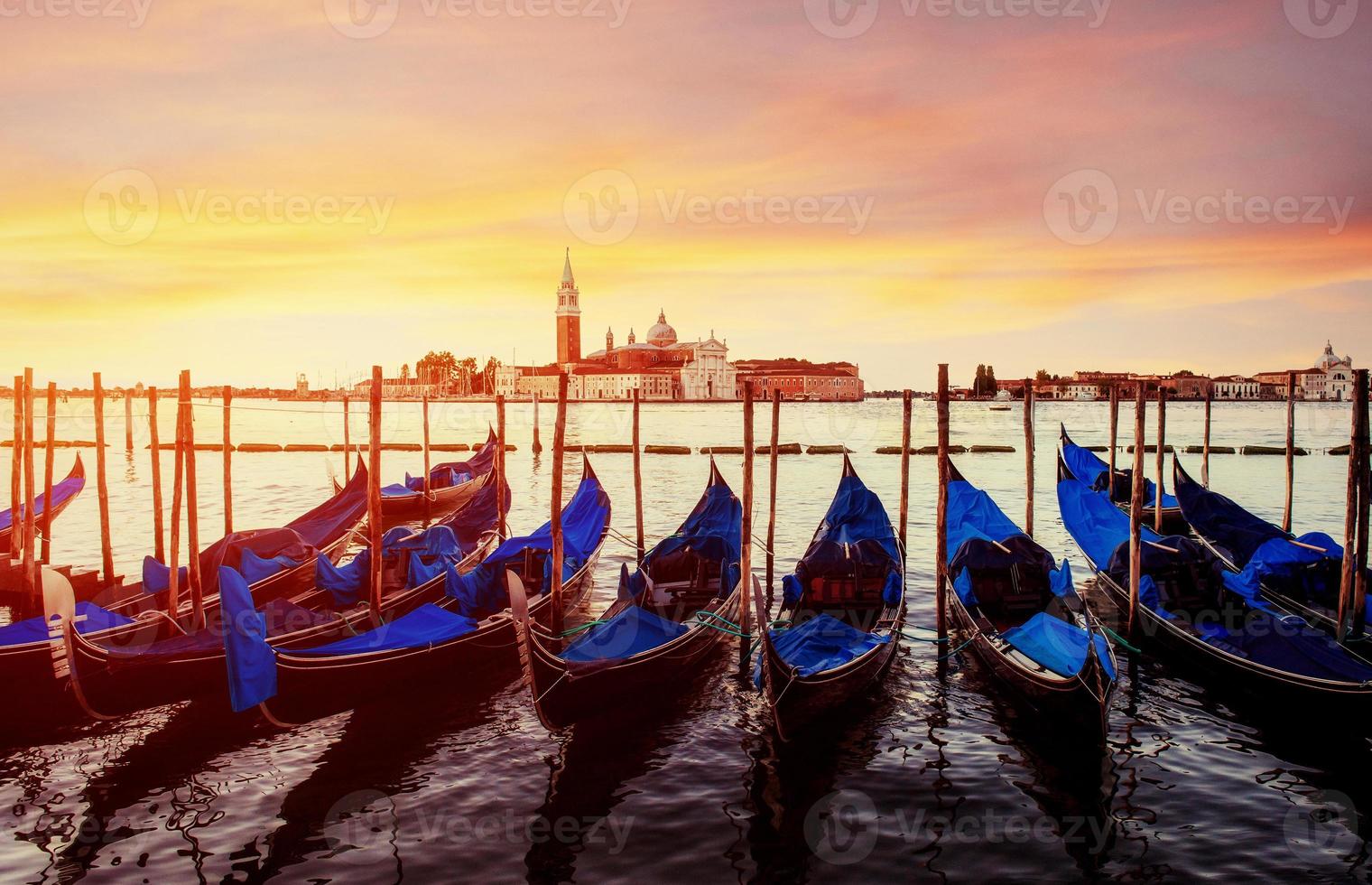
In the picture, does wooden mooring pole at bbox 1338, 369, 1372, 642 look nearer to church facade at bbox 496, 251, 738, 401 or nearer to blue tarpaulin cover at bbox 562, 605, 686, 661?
blue tarpaulin cover at bbox 562, 605, 686, 661

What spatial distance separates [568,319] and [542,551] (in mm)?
112936

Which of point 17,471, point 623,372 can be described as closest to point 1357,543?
point 17,471

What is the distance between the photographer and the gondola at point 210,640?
681 cm

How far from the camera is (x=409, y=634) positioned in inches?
294

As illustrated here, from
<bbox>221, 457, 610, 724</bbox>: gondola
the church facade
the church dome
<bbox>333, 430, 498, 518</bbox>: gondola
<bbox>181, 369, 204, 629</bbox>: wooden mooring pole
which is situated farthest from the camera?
the church dome

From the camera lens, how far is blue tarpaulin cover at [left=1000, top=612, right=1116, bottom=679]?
263 inches

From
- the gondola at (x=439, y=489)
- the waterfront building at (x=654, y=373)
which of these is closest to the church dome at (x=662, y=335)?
the waterfront building at (x=654, y=373)

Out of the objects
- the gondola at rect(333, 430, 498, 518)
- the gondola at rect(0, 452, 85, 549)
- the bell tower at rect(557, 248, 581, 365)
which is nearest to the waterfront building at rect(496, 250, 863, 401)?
the bell tower at rect(557, 248, 581, 365)

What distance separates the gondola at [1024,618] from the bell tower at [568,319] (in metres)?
112

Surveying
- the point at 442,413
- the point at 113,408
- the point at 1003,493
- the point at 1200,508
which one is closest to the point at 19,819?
the point at 1200,508

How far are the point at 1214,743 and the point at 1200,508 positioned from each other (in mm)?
5792

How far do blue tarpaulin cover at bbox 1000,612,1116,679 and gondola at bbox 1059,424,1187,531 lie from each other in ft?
28.7

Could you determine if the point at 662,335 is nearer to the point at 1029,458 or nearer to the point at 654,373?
the point at 654,373

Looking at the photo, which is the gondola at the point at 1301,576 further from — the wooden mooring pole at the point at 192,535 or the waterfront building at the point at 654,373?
the waterfront building at the point at 654,373
